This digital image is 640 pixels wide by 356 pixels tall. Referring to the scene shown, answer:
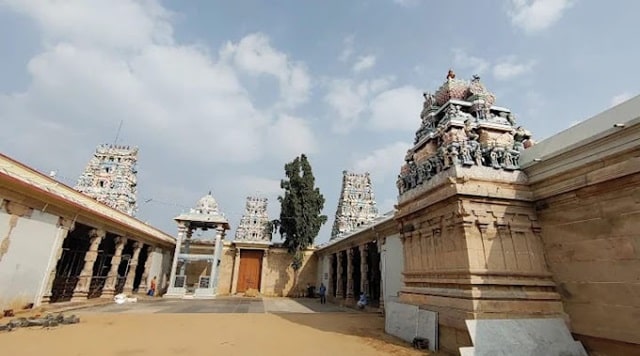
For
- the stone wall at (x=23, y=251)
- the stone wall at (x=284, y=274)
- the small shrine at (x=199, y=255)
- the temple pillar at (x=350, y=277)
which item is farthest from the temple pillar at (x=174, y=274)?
the temple pillar at (x=350, y=277)

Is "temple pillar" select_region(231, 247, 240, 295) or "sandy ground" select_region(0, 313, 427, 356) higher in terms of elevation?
"temple pillar" select_region(231, 247, 240, 295)

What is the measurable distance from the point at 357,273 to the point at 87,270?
14.7 metres

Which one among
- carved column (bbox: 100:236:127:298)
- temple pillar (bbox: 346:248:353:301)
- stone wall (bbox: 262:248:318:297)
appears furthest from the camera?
stone wall (bbox: 262:248:318:297)

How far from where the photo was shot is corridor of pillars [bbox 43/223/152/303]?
1405 centimetres

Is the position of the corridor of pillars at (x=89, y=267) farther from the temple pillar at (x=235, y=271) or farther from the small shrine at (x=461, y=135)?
the small shrine at (x=461, y=135)

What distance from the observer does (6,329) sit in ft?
22.4

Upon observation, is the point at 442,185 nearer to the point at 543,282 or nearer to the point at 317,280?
the point at 543,282

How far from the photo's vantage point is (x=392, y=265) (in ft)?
38.2

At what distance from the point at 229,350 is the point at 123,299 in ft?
41.4

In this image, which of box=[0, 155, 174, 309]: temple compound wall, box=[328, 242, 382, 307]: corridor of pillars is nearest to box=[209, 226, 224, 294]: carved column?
box=[0, 155, 174, 309]: temple compound wall

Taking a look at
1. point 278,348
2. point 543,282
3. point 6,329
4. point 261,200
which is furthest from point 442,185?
point 261,200

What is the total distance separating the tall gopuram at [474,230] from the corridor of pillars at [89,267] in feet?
43.6

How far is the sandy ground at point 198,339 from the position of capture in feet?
18.2

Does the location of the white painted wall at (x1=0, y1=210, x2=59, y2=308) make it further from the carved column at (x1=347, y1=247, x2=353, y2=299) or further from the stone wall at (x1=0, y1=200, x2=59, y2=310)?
the carved column at (x1=347, y1=247, x2=353, y2=299)
